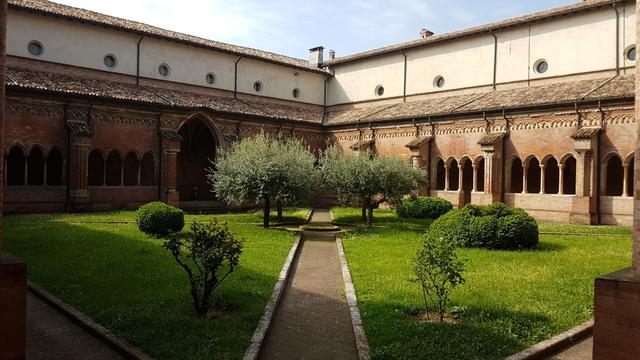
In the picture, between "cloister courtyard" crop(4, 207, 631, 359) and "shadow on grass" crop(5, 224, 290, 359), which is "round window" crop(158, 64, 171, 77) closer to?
"cloister courtyard" crop(4, 207, 631, 359)

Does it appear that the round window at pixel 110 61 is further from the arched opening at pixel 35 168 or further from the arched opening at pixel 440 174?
the arched opening at pixel 440 174

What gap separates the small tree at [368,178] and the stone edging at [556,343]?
43.4ft

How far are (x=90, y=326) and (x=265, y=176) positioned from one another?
1216 centimetres

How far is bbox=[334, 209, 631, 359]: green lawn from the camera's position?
7.42 metres

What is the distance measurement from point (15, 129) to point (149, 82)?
9.05m

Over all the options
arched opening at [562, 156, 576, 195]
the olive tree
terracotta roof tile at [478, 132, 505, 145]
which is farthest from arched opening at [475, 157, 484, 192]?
the olive tree

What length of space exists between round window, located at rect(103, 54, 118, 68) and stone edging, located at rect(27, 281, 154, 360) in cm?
2045

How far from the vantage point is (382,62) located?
1407 inches

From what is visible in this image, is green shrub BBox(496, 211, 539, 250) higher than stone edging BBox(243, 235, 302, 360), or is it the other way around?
green shrub BBox(496, 211, 539, 250)

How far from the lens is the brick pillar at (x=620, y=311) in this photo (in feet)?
16.3

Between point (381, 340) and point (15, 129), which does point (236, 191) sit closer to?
point (15, 129)

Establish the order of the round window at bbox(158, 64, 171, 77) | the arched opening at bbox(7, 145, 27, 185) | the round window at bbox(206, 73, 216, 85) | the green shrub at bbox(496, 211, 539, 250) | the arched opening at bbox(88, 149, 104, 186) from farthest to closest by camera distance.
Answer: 1. the round window at bbox(206, 73, 216, 85)
2. the round window at bbox(158, 64, 171, 77)
3. the arched opening at bbox(88, 149, 104, 186)
4. the arched opening at bbox(7, 145, 27, 185)
5. the green shrub at bbox(496, 211, 539, 250)

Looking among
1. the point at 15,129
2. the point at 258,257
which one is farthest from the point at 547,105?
the point at 15,129

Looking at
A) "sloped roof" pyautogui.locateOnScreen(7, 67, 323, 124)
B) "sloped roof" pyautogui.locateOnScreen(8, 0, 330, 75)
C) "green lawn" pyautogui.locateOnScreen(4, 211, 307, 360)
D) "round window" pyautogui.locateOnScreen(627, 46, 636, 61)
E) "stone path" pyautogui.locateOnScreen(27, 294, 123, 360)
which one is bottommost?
"stone path" pyautogui.locateOnScreen(27, 294, 123, 360)
